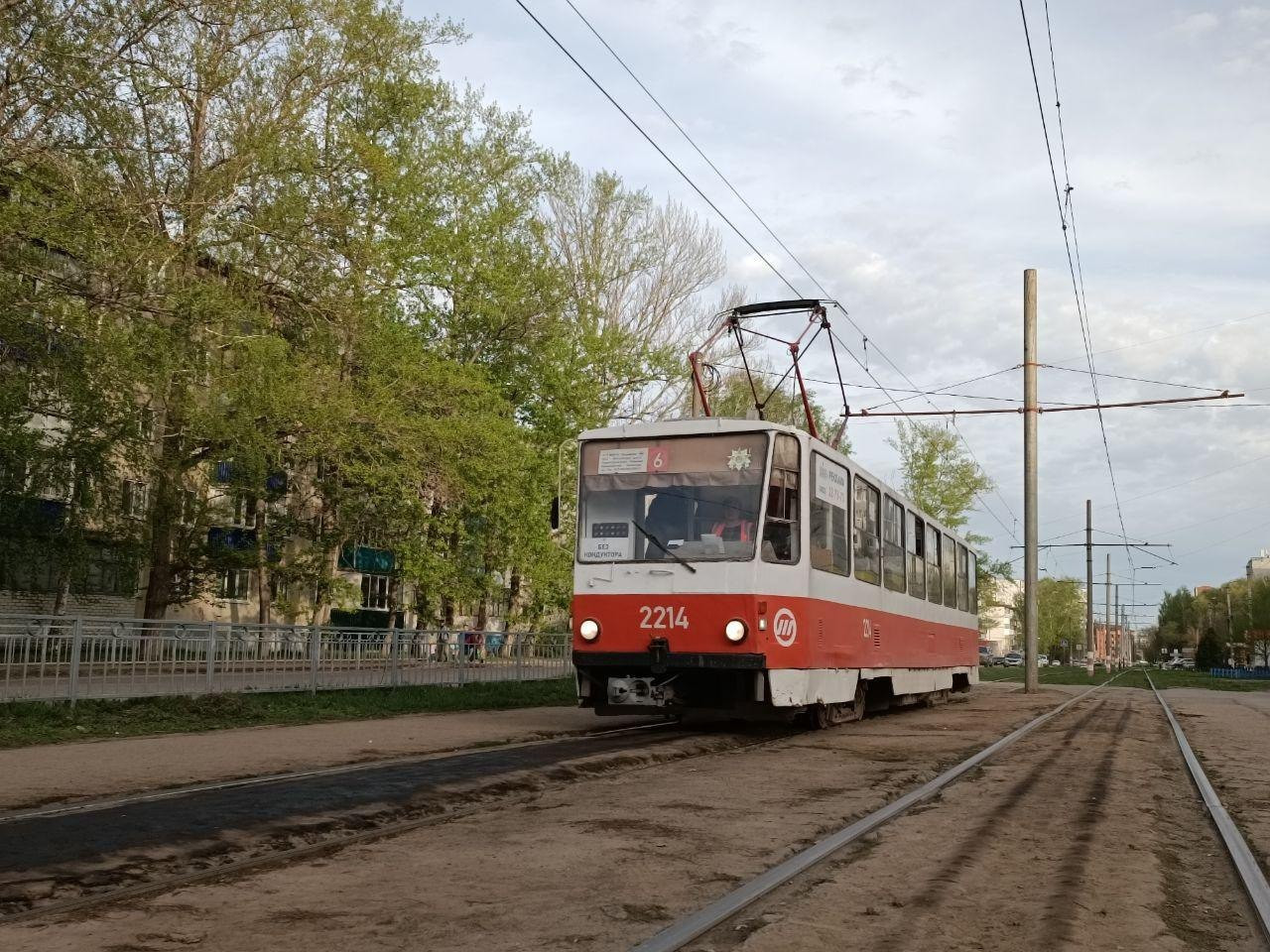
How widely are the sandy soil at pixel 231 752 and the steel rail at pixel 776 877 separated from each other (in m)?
4.76

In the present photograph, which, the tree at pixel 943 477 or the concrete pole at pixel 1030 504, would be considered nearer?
the concrete pole at pixel 1030 504

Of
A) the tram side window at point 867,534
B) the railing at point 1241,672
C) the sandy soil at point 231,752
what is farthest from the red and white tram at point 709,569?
the railing at point 1241,672

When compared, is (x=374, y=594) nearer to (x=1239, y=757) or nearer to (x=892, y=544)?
(x=892, y=544)

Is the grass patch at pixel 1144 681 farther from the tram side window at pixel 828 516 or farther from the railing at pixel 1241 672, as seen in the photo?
the railing at pixel 1241 672

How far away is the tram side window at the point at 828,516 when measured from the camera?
13758 millimetres

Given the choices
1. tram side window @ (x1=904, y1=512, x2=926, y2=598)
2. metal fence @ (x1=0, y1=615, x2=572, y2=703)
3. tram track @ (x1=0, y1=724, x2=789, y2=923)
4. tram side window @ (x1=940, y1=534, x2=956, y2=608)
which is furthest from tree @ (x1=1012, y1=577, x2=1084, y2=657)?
tram track @ (x1=0, y1=724, x2=789, y2=923)

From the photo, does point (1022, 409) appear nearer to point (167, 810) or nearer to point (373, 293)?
point (373, 293)

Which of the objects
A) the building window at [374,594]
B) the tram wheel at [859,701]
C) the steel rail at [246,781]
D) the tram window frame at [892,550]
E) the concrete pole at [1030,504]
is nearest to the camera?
the steel rail at [246,781]

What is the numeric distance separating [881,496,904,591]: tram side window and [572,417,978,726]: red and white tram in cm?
239

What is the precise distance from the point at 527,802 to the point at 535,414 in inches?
1107

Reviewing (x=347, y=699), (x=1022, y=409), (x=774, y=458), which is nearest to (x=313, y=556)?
(x=347, y=699)

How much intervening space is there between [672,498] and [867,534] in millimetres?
3598

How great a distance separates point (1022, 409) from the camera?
3023 cm

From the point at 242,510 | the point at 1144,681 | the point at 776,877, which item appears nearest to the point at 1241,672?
the point at 1144,681
